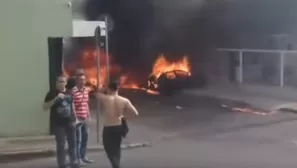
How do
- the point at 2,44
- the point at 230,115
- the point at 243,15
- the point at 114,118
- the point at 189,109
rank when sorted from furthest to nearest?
the point at 243,15
the point at 189,109
the point at 230,115
the point at 2,44
the point at 114,118

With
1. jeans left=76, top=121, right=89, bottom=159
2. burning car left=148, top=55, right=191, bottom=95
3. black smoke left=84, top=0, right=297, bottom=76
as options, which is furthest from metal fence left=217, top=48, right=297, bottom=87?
jeans left=76, top=121, right=89, bottom=159

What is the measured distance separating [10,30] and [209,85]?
45.3 ft

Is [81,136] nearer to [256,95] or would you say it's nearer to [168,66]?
[256,95]

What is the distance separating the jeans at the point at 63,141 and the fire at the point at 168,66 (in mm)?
17172

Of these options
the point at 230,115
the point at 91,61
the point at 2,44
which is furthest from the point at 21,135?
the point at 91,61

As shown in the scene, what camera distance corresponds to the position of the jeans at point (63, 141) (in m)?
9.79

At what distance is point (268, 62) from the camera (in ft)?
89.0

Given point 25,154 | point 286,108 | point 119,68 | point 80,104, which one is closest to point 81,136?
point 80,104

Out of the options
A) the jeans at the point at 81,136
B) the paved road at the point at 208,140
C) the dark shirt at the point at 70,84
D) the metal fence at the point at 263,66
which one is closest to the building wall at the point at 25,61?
the paved road at the point at 208,140

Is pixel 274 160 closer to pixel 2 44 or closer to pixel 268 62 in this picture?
pixel 2 44

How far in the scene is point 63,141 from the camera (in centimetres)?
987

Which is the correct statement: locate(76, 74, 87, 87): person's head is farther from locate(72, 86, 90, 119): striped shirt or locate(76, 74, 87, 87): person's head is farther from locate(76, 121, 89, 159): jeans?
locate(76, 121, 89, 159): jeans

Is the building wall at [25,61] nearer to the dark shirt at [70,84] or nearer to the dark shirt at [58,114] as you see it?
the dark shirt at [70,84]

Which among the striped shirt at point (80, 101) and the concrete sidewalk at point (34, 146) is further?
the concrete sidewalk at point (34, 146)
